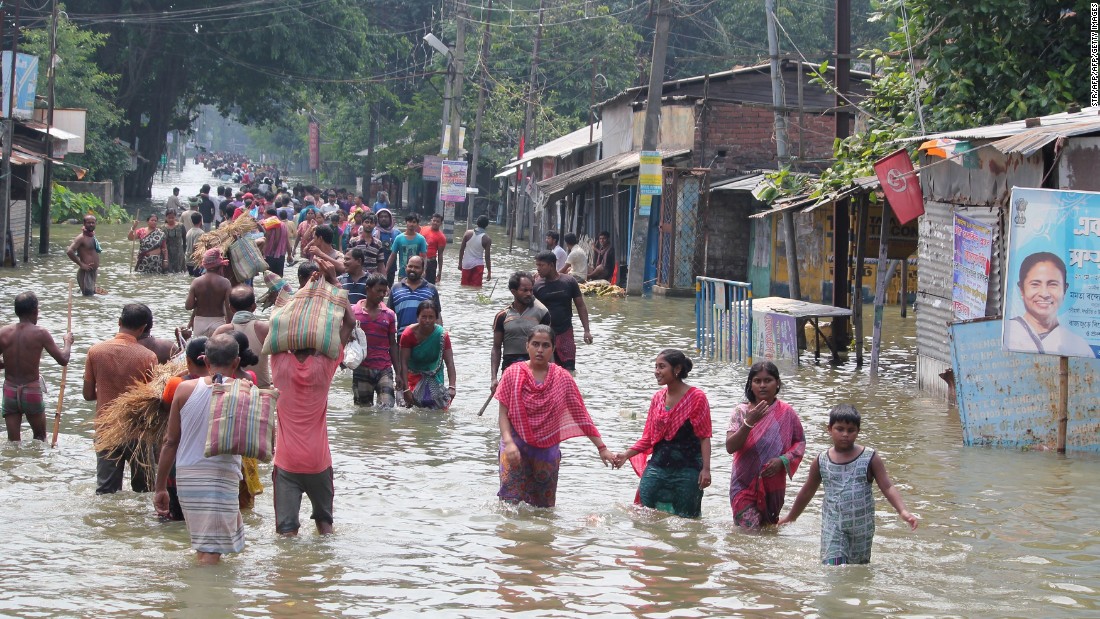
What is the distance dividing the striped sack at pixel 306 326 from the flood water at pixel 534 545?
1106 millimetres

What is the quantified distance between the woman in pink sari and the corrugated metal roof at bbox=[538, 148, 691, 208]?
729 inches

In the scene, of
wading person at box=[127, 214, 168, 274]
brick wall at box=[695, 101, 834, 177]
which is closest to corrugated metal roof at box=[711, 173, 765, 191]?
brick wall at box=[695, 101, 834, 177]

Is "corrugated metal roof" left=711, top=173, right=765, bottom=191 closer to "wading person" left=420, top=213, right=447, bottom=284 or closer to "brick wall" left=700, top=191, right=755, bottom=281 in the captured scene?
"brick wall" left=700, top=191, right=755, bottom=281

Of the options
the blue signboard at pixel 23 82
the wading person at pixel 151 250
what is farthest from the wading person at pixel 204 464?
the blue signboard at pixel 23 82

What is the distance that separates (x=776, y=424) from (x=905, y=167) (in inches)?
258

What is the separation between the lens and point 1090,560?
293 inches

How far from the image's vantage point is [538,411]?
26.0ft

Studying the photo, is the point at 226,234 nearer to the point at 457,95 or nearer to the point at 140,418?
the point at 140,418

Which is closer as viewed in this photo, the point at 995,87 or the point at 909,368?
the point at 995,87

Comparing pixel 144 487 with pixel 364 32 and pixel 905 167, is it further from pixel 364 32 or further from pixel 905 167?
pixel 364 32

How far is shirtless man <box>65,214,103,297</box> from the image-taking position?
64.8ft

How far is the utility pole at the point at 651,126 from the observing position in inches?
907

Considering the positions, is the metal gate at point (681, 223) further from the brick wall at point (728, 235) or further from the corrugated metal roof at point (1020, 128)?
the corrugated metal roof at point (1020, 128)

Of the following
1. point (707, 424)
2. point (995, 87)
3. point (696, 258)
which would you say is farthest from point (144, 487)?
point (696, 258)
